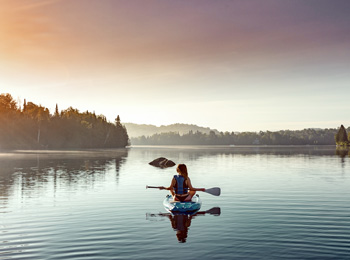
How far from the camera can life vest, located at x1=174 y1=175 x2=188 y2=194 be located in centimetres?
2245

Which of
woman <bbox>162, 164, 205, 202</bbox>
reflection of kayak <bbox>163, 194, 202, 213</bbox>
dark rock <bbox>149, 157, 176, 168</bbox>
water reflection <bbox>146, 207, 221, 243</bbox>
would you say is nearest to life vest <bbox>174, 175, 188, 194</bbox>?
woman <bbox>162, 164, 205, 202</bbox>

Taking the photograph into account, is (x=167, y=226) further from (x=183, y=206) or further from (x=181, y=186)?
(x=181, y=186)

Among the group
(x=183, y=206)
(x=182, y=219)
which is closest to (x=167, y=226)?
(x=182, y=219)

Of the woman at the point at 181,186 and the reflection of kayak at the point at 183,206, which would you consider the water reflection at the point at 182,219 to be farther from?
the woman at the point at 181,186

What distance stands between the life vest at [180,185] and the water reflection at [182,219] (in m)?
1.48

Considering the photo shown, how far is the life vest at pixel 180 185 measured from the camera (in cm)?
2245

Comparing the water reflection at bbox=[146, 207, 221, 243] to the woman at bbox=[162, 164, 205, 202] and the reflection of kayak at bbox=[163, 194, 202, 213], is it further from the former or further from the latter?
the woman at bbox=[162, 164, 205, 202]

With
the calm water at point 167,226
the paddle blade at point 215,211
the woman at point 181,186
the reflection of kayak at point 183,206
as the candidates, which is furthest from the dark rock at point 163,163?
the reflection of kayak at point 183,206

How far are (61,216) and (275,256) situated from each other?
1393 cm

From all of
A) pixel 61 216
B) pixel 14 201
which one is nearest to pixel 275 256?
pixel 61 216

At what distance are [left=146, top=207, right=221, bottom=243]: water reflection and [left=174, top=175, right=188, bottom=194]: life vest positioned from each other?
148 cm

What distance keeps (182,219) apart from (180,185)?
2300mm

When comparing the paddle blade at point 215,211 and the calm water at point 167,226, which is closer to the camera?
the calm water at point 167,226

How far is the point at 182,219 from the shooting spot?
21141 mm
